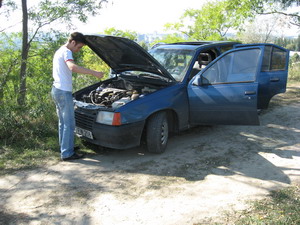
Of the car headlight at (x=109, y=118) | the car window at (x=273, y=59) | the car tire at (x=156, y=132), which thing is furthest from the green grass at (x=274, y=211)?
the car window at (x=273, y=59)

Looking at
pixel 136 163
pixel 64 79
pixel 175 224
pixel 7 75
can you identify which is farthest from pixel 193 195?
pixel 7 75

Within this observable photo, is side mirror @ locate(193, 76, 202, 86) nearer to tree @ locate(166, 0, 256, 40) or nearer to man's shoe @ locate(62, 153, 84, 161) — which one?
man's shoe @ locate(62, 153, 84, 161)

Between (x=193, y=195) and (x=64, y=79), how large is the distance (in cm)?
253

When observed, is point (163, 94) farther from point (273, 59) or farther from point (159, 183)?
point (273, 59)

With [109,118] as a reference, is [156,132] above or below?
below

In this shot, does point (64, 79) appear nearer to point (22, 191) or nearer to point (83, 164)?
point (83, 164)

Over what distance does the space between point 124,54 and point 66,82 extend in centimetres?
135

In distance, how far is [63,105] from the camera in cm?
436

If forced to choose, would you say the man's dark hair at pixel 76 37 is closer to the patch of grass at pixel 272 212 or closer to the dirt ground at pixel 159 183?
the dirt ground at pixel 159 183

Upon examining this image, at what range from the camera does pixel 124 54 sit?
520 centimetres

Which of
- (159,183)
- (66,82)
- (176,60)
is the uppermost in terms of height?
(176,60)

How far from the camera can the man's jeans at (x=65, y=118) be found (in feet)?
14.2

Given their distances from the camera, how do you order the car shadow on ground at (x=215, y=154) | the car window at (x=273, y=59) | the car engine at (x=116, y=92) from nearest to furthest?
the car shadow on ground at (x=215, y=154) → the car engine at (x=116, y=92) → the car window at (x=273, y=59)

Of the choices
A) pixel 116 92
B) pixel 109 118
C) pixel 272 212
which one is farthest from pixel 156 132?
pixel 272 212
